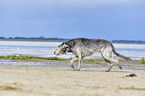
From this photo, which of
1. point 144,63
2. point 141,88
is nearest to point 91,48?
point 141,88

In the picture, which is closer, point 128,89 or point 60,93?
point 60,93

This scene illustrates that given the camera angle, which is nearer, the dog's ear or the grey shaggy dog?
the grey shaggy dog

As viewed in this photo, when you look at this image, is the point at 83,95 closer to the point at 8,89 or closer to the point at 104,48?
the point at 8,89

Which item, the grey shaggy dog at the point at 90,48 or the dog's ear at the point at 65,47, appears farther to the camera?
the dog's ear at the point at 65,47

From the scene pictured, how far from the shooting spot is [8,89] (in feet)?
28.8

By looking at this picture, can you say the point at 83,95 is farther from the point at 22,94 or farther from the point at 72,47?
the point at 72,47

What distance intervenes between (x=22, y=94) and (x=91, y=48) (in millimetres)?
9660

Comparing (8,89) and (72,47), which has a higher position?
(72,47)

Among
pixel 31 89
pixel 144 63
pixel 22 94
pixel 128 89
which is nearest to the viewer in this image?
pixel 22 94

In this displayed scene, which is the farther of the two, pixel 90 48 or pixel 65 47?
pixel 65 47

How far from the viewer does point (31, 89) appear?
8.78 meters

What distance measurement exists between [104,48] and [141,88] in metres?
7.24

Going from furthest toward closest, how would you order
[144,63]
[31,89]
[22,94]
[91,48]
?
1. [144,63]
2. [91,48]
3. [31,89]
4. [22,94]

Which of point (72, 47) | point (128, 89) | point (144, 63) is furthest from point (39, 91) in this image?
point (144, 63)
